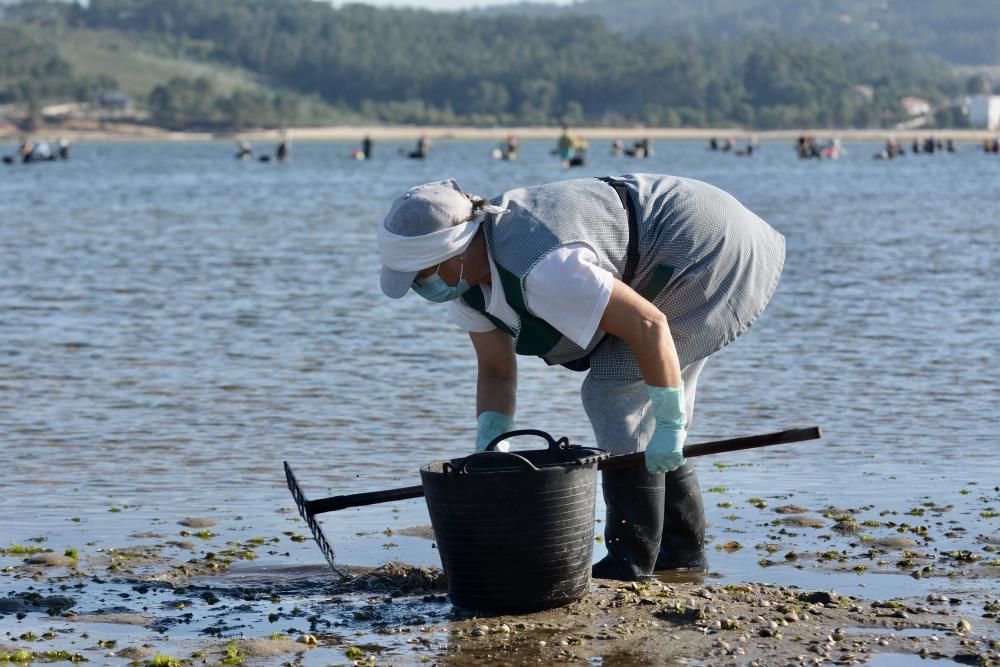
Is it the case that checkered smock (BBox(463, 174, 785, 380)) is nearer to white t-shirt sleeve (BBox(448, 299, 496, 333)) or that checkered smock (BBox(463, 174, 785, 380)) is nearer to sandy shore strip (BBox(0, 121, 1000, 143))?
white t-shirt sleeve (BBox(448, 299, 496, 333))

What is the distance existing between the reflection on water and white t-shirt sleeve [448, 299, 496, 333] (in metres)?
1.27

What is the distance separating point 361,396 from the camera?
1038 cm

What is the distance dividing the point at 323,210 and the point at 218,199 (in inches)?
306

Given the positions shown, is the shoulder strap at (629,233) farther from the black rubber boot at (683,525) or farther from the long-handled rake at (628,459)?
the black rubber boot at (683,525)

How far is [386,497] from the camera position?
18.0 ft

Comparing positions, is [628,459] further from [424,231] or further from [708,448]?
A: [424,231]

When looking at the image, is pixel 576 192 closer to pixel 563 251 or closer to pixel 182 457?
pixel 563 251

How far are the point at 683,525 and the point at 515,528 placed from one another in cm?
96

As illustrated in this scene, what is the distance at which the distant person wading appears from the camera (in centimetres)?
480

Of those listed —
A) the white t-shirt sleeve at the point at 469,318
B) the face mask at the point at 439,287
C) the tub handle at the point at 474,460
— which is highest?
the face mask at the point at 439,287

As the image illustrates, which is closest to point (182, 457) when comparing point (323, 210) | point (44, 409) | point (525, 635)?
point (44, 409)

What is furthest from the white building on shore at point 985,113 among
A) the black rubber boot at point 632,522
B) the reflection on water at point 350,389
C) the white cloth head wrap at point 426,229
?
the white cloth head wrap at point 426,229

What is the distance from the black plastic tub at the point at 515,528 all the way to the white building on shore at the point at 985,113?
613ft

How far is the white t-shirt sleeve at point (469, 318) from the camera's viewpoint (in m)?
5.36
